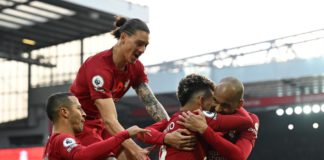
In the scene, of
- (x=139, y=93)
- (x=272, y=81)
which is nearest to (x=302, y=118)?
(x=272, y=81)

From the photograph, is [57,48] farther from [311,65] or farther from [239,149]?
[239,149]

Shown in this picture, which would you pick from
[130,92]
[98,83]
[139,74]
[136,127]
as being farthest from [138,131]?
[130,92]

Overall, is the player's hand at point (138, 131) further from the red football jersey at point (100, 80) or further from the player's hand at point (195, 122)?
the red football jersey at point (100, 80)

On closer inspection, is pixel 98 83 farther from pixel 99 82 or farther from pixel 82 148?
pixel 82 148

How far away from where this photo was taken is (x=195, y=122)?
3549mm

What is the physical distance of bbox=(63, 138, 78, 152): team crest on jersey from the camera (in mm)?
3901

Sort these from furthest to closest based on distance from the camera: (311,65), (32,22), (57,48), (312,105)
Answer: (57,48), (32,22), (312,105), (311,65)

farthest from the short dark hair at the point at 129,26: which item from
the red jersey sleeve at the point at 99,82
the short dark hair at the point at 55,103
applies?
the short dark hair at the point at 55,103

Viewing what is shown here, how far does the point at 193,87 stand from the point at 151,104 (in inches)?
45.9

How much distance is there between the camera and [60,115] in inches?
162

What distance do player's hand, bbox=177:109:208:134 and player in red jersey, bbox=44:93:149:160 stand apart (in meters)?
0.29

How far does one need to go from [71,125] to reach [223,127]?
102 centimetres

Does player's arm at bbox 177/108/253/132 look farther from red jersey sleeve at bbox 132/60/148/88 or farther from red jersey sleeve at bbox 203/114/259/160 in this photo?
red jersey sleeve at bbox 132/60/148/88

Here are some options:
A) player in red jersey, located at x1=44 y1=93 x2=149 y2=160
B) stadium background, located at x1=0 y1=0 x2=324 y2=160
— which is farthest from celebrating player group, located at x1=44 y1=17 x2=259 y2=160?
stadium background, located at x1=0 y1=0 x2=324 y2=160
